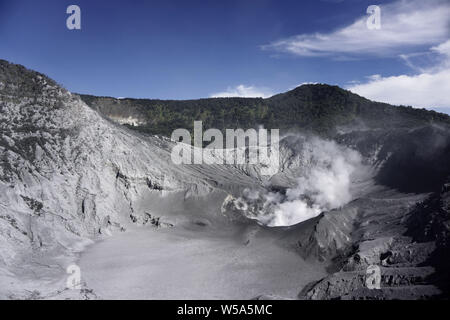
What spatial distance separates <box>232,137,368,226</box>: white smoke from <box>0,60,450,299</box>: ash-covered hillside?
0.67 feet

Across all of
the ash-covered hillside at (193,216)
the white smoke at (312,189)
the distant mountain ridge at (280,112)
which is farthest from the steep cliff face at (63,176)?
the distant mountain ridge at (280,112)

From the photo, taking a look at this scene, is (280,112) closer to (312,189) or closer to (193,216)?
(312,189)

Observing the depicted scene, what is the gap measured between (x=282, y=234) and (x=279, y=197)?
9.89 metres

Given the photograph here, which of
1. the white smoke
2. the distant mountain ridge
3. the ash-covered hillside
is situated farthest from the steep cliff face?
the distant mountain ridge

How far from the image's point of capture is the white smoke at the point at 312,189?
34875 mm

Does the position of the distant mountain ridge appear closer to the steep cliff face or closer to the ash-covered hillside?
the ash-covered hillside

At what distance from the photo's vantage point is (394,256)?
22.3 meters

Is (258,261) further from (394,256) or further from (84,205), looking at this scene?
(84,205)

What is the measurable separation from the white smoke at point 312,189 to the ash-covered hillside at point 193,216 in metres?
0.21

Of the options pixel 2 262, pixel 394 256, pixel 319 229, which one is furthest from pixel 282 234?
pixel 2 262

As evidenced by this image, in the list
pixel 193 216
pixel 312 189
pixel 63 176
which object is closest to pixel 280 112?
pixel 312 189

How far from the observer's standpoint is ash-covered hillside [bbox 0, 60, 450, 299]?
2031 cm

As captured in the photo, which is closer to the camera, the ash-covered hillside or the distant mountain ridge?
the ash-covered hillside

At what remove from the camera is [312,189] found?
132 ft
